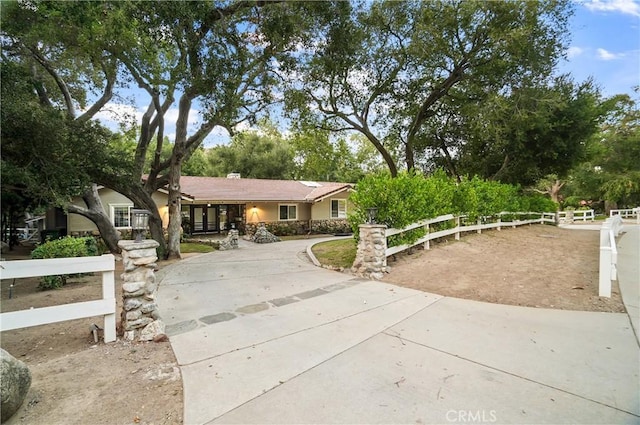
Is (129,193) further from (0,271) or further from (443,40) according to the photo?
A: (443,40)

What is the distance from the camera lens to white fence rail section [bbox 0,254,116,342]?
3.29 m

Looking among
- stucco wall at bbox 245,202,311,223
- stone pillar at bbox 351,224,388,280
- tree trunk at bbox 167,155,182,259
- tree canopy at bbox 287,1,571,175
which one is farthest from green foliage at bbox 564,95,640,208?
tree trunk at bbox 167,155,182,259

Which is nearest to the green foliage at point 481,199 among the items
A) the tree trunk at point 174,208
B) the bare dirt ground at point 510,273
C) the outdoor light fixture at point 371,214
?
the bare dirt ground at point 510,273

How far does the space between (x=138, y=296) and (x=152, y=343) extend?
621 millimetres

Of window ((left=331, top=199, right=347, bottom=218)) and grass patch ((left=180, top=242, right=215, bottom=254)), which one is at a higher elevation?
window ((left=331, top=199, right=347, bottom=218))

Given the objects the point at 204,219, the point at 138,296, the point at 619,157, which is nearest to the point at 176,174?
the point at 204,219

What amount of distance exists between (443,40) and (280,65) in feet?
20.8

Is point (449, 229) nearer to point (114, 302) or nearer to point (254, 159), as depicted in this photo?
point (114, 302)

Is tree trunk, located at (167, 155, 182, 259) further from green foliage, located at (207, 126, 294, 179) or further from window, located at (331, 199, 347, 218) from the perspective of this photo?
green foliage, located at (207, 126, 294, 179)

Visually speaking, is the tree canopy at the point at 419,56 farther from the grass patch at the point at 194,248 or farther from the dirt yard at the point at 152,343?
the grass patch at the point at 194,248

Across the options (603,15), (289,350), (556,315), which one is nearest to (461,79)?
(603,15)

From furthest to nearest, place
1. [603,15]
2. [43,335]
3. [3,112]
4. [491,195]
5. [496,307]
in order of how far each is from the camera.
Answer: [491,195] < [603,15] < [3,112] < [496,307] < [43,335]

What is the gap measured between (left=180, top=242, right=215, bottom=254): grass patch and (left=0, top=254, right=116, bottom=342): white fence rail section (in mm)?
10835

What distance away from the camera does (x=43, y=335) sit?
171 inches
